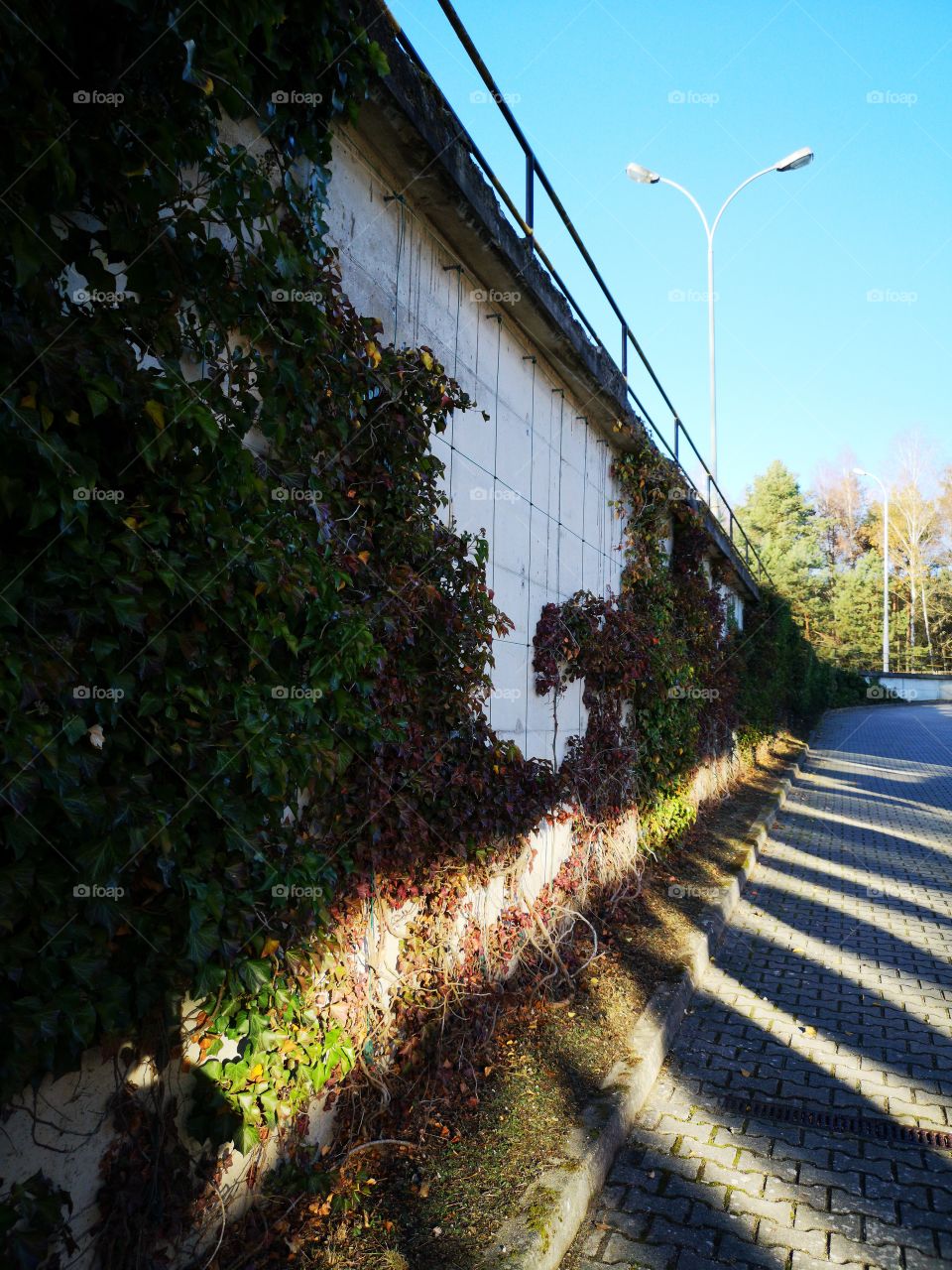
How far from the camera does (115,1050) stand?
229 cm

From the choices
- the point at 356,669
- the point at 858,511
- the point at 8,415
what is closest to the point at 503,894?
the point at 356,669

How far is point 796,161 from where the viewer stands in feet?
47.9

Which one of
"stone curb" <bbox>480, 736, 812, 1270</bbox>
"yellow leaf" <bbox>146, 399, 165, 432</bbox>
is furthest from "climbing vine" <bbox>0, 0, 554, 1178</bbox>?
"stone curb" <bbox>480, 736, 812, 1270</bbox>

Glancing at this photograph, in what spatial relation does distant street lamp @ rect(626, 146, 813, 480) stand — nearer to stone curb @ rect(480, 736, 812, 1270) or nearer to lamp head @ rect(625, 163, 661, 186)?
lamp head @ rect(625, 163, 661, 186)

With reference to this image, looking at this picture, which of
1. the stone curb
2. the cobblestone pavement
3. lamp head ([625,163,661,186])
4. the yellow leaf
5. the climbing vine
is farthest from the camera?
lamp head ([625,163,661,186])

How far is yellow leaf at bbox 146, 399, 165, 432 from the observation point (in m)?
2.17

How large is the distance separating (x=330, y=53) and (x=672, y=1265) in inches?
173

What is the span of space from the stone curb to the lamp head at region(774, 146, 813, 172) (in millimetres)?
14408

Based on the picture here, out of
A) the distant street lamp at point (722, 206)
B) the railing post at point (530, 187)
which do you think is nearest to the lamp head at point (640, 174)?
the distant street lamp at point (722, 206)

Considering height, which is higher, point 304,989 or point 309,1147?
point 304,989

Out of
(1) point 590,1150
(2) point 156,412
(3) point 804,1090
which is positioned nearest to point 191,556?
(2) point 156,412

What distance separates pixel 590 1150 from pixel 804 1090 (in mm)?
1501

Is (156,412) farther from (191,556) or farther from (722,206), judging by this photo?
(722,206)

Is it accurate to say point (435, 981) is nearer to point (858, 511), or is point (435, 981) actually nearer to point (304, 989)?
point (304, 989)
